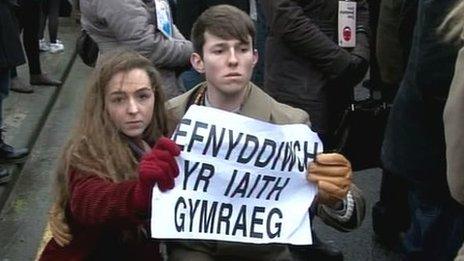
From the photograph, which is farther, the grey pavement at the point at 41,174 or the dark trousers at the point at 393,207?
the grey pavement at the point at 41,174

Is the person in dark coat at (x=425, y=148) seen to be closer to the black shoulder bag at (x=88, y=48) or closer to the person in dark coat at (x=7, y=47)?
the black shoulder bag at (x=88, y=48)

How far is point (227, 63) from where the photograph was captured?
294 cm

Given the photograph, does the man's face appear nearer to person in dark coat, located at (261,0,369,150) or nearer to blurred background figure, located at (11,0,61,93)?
person in dark coat, located at (261,0,369,150)

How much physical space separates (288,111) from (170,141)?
0.58 m

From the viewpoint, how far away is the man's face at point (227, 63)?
2936mm

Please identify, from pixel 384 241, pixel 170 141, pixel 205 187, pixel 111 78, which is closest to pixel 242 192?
pixel 205 187

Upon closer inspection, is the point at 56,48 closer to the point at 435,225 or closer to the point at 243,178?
the point at 435,225

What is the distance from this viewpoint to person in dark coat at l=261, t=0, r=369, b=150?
13.4 ft

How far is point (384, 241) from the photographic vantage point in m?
4.57

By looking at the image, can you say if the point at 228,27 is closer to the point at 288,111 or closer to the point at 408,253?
the point at 288,111

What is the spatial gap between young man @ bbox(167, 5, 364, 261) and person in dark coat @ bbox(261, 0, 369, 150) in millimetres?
1053

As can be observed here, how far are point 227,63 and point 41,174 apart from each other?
320 cm

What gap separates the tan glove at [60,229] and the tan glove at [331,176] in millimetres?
734

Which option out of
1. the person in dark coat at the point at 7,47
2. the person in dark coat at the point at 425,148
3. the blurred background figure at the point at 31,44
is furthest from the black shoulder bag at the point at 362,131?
the blurred background figure at the point at 31,44
